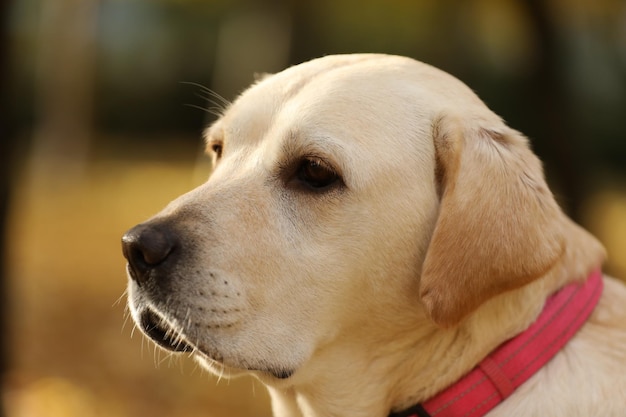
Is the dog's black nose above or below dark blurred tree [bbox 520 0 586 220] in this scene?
above

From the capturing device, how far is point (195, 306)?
262cm

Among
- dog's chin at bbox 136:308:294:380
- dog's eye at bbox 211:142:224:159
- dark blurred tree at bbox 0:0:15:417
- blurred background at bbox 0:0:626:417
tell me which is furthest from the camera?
blurred background at bbox 0:0:626:417

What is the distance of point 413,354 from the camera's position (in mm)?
2873

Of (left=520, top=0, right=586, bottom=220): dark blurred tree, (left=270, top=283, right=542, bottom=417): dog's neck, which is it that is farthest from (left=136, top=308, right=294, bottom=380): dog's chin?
(left=520, top=0, right=586, bottom=220): dark blurred tree

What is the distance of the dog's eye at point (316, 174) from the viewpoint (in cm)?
277

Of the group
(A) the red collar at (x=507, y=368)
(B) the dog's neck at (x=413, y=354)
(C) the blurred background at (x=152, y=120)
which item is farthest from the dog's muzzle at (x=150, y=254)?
(A) the red collar at (x=507, y=368)

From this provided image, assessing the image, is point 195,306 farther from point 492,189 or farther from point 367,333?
point 492,189

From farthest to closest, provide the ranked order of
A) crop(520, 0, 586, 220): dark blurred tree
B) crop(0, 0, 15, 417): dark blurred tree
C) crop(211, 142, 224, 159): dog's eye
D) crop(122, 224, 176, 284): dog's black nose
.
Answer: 1. crop(520, 0, 586, 220): dark blurred tree
2. crop(0, 0, 15, 417): dark blurred tree
3. crop(211, 142, 224, 159): dog's eye
4. crop(122, 224, 176, 284): dog's black nose

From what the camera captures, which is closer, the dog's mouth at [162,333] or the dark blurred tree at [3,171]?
the dog's mouth at [162,333]

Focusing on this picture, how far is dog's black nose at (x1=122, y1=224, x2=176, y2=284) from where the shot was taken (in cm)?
256

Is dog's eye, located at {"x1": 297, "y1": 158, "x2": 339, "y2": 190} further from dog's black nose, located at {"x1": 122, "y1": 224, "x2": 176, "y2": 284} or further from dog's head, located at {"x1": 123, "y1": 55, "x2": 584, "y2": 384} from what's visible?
dog's black nose, located at {"x1": 122, "y1": 224, "x2": 176, "y2": 284}

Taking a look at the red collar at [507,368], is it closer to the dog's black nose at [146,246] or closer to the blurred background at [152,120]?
the dog's black nose at [146,246]

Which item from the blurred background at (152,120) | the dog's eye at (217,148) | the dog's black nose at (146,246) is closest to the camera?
the dog's black nose at (146,246)

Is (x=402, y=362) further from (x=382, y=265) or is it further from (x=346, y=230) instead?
(x=346, y=230)
